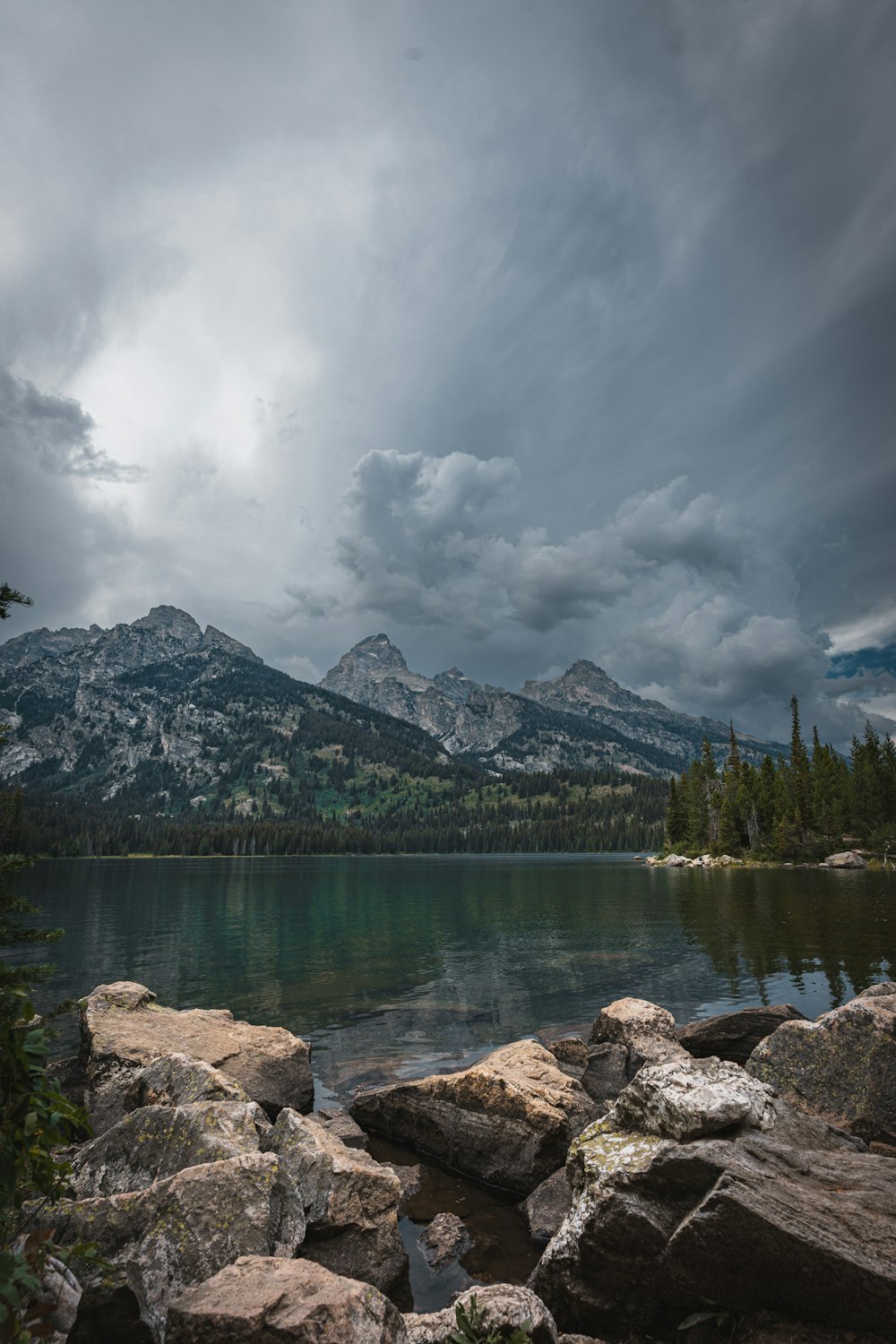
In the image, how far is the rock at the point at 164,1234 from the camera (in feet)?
25.4

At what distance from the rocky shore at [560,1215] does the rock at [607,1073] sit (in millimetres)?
5483

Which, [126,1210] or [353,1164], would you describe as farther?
[353,1164]

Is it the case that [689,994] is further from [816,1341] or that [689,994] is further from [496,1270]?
[816,1341]

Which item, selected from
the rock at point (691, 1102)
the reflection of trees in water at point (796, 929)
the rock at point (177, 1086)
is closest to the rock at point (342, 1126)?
the rock at point (177, 1086)

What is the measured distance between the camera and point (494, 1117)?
16.9m

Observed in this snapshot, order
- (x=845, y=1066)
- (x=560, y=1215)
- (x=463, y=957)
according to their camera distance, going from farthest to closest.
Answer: (x=463, y=957), (x=845, y=1066), (x=560, y=1215)

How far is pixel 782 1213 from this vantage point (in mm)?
8078

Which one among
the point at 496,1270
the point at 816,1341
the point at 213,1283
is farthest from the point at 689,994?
the point at 213,1283

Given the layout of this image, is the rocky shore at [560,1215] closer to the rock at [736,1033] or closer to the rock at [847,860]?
the rock at [736,1033]

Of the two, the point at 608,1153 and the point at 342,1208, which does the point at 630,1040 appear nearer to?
the point at 608,1153

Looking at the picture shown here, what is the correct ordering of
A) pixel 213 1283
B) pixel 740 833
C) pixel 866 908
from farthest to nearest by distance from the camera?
pixel 740 833
pixel 866 908
pixel 213 1283

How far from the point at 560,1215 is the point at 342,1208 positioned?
17.4 ft

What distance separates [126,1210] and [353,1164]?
437 centimetres

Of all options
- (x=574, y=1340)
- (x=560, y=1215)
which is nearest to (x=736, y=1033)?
(x=560, y=1215)
